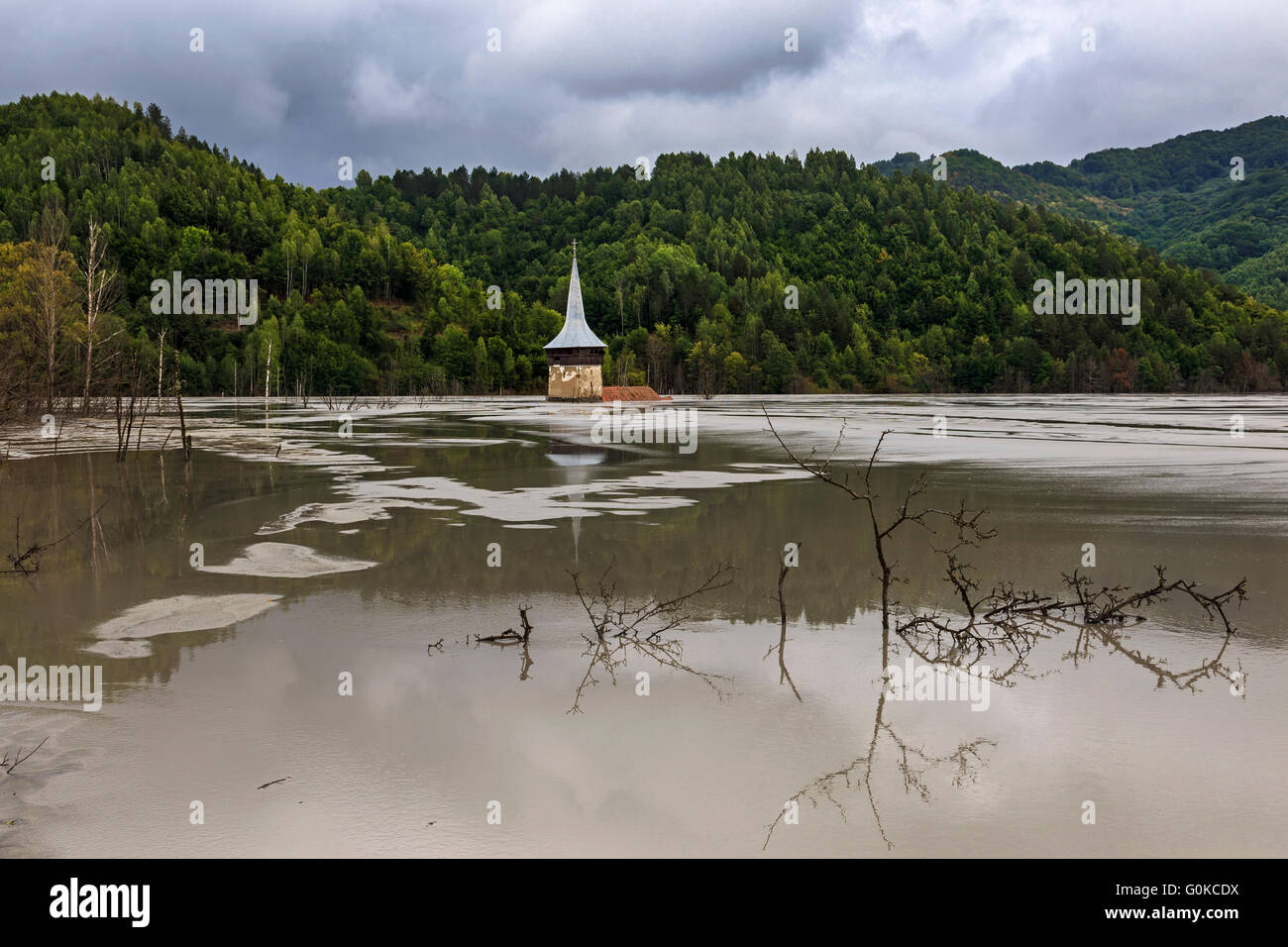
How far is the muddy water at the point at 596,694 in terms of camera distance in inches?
221

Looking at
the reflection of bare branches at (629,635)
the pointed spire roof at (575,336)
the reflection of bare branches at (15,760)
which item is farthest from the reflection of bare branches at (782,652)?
the pointed spire roof at (575,336)

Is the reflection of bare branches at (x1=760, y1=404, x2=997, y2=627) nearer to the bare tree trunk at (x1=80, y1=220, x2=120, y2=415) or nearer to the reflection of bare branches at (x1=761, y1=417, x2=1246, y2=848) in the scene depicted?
the reflection of bare branches at (x1=761, y1=417, x2=1246, y2=848)

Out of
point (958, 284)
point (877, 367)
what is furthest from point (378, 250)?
point (958, 284)

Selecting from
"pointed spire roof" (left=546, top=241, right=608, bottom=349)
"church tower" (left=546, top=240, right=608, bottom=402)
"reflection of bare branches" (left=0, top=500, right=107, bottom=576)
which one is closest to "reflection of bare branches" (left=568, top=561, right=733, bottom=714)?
"reflection of bare branches" (left=0, top=500, right=107, bottom=576)

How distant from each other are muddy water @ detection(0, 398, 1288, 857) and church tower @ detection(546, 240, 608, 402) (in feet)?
204

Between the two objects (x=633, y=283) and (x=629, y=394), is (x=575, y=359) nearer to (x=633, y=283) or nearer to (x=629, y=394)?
(x=629, y=394)

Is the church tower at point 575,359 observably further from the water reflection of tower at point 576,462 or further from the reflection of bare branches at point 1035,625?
the reflection of bare branches at point 1035,625

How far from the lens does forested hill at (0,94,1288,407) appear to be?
125 meters

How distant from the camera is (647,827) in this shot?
557cm

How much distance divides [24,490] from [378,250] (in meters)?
136

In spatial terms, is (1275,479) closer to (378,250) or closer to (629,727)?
(629,727)

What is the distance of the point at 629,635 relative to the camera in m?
9.71

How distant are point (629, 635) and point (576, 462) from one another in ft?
60.1

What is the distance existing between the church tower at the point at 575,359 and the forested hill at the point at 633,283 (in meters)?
35.3
